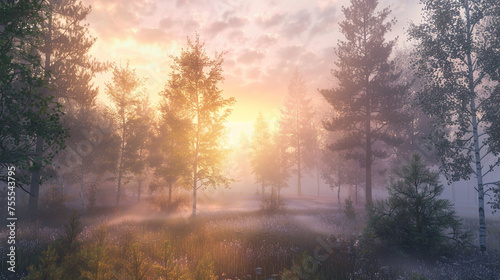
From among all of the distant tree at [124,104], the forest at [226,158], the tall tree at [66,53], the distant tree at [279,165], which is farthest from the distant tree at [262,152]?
the tall tree at [66,53]

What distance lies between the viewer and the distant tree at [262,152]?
36.2m

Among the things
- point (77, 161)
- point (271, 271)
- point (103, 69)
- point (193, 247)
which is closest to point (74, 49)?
point (103, 69)

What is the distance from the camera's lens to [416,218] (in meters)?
8.05

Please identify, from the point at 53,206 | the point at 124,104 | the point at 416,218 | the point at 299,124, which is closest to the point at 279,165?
the point at 299,124

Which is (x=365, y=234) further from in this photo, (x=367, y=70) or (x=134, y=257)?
(x=367, y=70)

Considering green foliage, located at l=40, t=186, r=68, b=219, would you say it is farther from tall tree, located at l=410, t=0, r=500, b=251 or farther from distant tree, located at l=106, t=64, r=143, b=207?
tall tree, located at l=410, t=0, r=500, b=251

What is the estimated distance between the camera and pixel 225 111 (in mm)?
16844

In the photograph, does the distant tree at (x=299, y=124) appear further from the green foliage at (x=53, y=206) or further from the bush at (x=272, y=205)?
the green foliage at (x=53, y=206)

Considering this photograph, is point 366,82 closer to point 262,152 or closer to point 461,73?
point 461,73

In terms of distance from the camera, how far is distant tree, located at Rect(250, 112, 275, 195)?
3625cm

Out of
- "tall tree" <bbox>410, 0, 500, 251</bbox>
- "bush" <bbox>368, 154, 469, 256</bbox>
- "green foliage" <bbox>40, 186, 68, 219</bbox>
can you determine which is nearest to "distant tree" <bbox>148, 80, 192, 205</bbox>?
"green foliage" <bbox>40, 186, 68, 219</bbox>

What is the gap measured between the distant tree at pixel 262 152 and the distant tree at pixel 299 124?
159 inches

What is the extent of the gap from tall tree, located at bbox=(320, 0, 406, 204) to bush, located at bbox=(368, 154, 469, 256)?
29.3 ft

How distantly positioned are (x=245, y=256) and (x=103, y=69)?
16.9m
